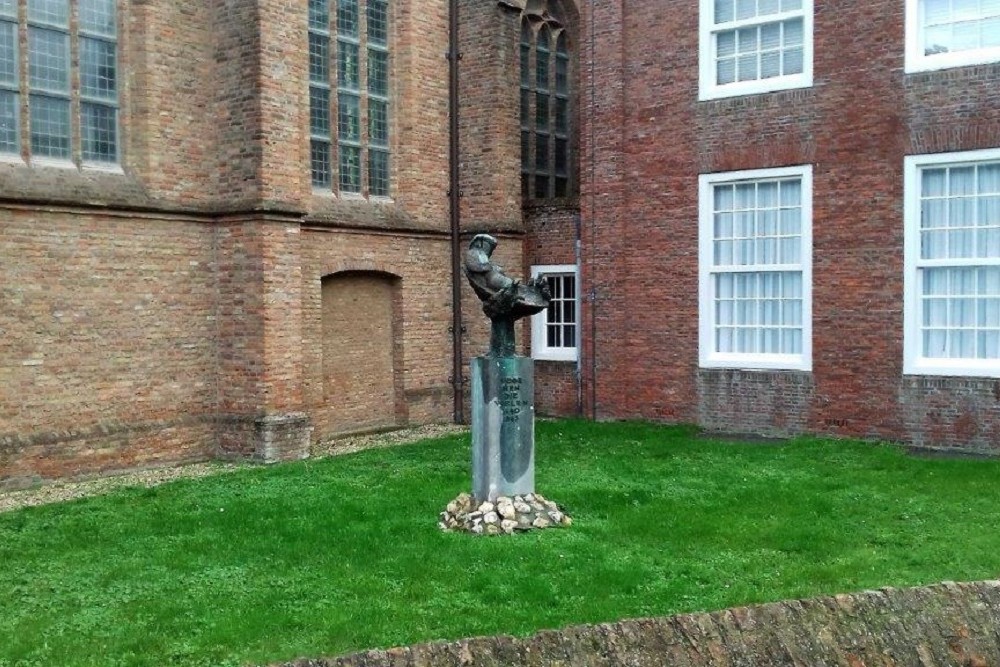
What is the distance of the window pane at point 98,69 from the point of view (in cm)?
1306

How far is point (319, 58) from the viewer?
51.3ft

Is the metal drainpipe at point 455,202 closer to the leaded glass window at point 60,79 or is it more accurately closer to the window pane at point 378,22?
the window pane at point 378,22

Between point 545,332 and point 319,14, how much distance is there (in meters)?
6.33

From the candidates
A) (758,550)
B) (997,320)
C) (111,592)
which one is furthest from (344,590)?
(997,320)

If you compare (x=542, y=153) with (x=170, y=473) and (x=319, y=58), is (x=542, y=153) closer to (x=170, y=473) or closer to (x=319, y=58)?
(x=319, y=58)

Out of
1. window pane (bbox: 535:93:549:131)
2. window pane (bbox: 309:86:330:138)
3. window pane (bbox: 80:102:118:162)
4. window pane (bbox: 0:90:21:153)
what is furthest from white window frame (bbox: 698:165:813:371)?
window pane (bbox: 0:90:21:153)

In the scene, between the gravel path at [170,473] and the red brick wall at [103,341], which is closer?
the gravel path at [170,473]

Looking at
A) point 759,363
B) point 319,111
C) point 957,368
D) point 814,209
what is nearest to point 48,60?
point 319,111

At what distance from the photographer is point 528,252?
1825 cm

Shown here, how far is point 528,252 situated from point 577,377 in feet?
7.69

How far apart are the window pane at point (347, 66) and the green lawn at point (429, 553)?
20.8ft

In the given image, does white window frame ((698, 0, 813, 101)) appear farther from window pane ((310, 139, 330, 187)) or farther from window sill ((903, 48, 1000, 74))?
window pane ((310, 139, 330, 187))

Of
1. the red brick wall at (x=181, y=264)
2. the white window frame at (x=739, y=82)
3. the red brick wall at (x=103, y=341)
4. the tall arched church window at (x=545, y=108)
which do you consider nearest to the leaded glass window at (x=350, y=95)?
the red brick wall at (x=181, y=264)

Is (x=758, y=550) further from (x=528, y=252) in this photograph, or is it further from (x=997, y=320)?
(x=528, y=252)
